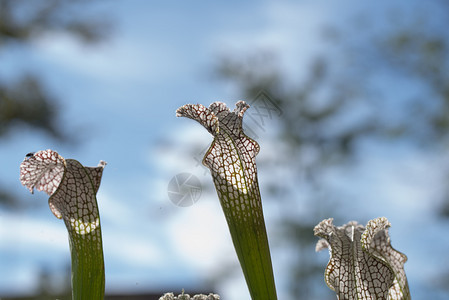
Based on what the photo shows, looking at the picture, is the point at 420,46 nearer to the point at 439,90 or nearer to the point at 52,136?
the point at 439,90

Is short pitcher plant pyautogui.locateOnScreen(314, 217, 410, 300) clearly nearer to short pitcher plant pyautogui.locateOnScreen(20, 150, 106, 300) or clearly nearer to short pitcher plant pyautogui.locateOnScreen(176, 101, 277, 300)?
short pitcher plant pyautogui.locateOnScreen(176, 101, 277, 300)

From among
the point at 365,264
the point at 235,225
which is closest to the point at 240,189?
the point at 235,225

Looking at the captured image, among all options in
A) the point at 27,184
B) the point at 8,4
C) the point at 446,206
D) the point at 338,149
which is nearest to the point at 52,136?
the point at 8,4

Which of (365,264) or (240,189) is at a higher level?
(240,189)

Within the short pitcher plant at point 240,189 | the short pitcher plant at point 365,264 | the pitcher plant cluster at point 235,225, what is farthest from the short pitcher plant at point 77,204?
the short pitcher plant at point 365,264

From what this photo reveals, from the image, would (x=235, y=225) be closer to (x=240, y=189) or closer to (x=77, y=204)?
(x=240, y=189)

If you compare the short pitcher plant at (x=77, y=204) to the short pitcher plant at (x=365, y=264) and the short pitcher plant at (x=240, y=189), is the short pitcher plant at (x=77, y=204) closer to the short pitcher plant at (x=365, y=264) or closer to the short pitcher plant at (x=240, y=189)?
the short pitcher plant at (x=240, y=189)
